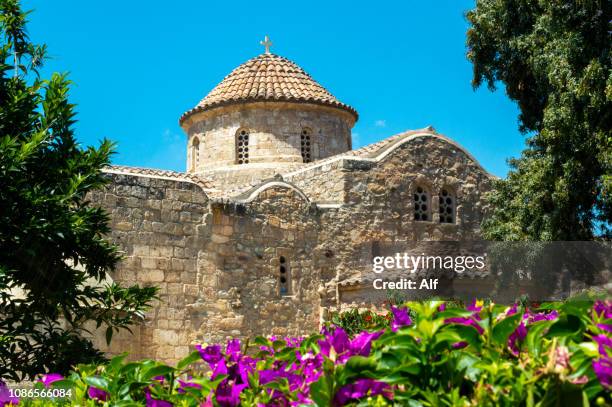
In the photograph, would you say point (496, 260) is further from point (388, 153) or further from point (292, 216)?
point (292, 216)

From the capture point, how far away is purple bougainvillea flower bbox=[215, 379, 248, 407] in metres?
2.68

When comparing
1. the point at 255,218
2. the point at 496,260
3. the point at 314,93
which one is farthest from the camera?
the point at 314,93

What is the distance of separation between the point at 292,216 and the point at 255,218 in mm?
891

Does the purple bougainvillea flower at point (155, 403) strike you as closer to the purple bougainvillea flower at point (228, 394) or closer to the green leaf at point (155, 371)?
the green leaf at point (155, 371)

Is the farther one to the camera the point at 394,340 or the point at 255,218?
the point at 255,218

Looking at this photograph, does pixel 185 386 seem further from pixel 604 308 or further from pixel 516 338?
pixel 604 308

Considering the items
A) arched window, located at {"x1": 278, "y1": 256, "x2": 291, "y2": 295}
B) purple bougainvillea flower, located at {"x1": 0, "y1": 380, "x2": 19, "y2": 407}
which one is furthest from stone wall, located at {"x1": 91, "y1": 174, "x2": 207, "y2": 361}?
purple bougainvillea flower, located at {"x1": 0, "y1": 380, "x2": 19, "y2": 407}

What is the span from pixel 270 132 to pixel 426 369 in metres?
17.5

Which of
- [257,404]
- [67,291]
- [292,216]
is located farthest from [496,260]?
[257,404]

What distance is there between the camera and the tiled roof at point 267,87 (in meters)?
19.7

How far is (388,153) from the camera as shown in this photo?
55.8 feet

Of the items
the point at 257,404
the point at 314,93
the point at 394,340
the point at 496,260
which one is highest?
the point at 314,93

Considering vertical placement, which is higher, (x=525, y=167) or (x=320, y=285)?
(x=525, y=167)

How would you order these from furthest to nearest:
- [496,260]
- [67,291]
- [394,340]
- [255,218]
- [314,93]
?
[314,93] → [496,260] → [255,218] → [67,291] → [394,340]
